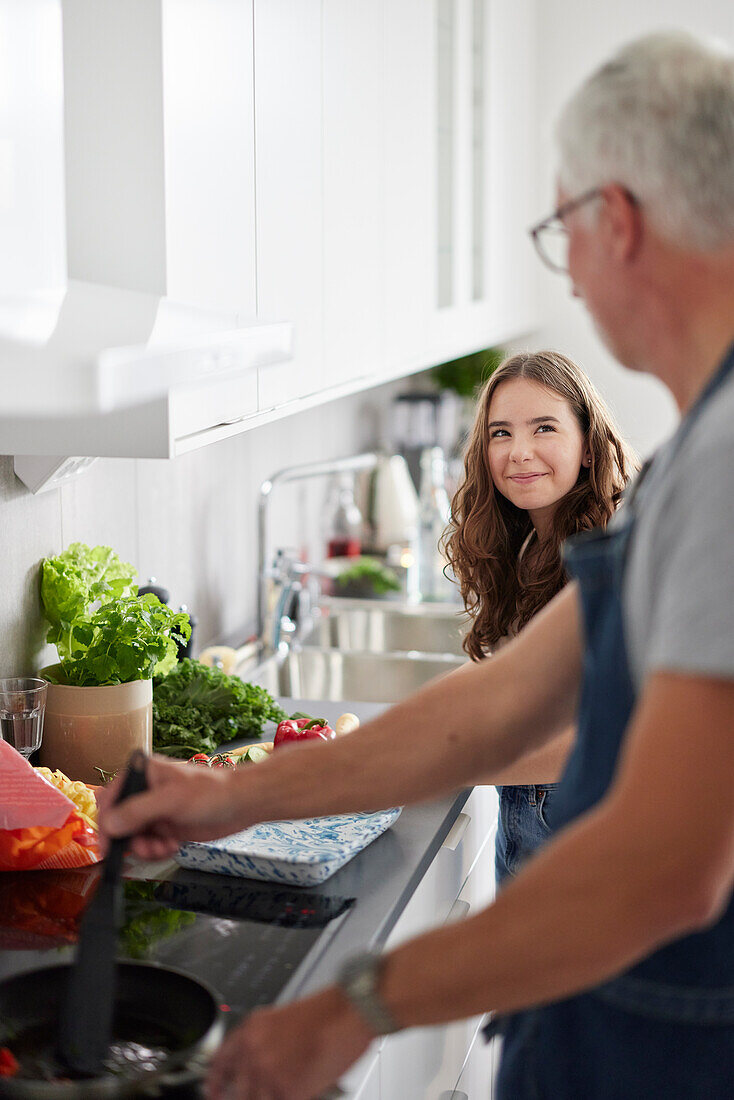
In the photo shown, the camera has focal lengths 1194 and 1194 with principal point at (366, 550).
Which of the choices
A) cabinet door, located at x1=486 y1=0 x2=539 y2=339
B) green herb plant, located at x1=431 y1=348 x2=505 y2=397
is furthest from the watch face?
green herb plant, located at x1=431 y1=348 x2=505 y2=397

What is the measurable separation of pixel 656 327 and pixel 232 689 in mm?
1136

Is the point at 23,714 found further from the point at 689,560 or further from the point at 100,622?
the point at 689,560

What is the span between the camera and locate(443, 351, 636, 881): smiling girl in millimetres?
1733

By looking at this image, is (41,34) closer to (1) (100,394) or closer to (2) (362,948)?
(1) (100,394)

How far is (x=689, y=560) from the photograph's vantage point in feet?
2.22

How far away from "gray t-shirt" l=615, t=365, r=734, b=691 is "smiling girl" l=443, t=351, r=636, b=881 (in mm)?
966

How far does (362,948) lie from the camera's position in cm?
113

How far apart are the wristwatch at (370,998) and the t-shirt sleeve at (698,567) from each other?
0.25 m

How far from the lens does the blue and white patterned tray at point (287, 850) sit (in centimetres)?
127

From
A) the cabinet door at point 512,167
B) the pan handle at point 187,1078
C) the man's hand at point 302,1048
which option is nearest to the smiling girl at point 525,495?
the pan handle at point 187,1078

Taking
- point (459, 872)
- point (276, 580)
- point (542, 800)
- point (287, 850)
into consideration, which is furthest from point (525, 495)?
point (276, 580)

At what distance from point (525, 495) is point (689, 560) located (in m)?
1.07

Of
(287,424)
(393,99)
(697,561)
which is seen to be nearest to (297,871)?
(697,561)

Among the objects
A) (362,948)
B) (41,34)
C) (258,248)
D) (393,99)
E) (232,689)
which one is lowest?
(362,948)
